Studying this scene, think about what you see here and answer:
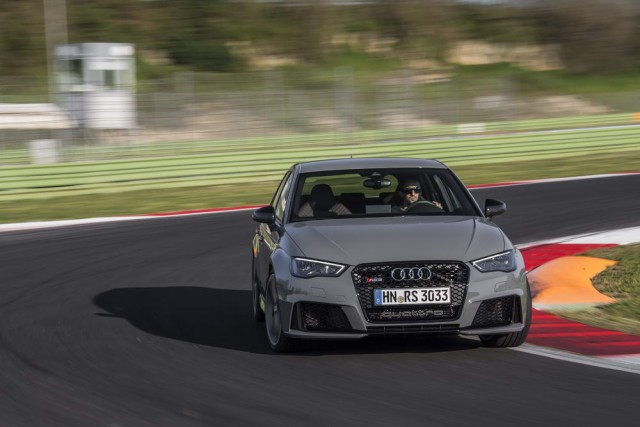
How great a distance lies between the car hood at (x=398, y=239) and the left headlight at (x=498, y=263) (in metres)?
0.04

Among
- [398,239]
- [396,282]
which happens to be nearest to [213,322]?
[398,239]

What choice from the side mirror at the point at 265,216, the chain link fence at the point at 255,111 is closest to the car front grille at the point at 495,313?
the side mirror at the point at 265,216

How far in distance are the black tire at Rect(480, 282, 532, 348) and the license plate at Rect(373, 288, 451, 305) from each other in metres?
0.65

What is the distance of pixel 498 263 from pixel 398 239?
67 cm

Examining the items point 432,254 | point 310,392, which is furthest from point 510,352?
point 310,392

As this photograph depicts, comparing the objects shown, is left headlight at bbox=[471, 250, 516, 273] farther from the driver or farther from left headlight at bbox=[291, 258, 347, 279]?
the driver

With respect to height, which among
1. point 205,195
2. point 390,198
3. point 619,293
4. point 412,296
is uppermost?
point 390,198

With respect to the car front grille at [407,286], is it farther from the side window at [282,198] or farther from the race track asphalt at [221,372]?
the side window at [282,198]

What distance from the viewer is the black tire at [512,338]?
7711mm

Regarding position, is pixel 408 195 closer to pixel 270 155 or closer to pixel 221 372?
pixel 221 372

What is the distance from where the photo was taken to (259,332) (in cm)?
896

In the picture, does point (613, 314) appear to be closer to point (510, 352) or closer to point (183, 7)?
point (510, 352)

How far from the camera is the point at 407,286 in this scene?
7359 mm

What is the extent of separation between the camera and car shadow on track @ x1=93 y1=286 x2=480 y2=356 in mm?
7984
